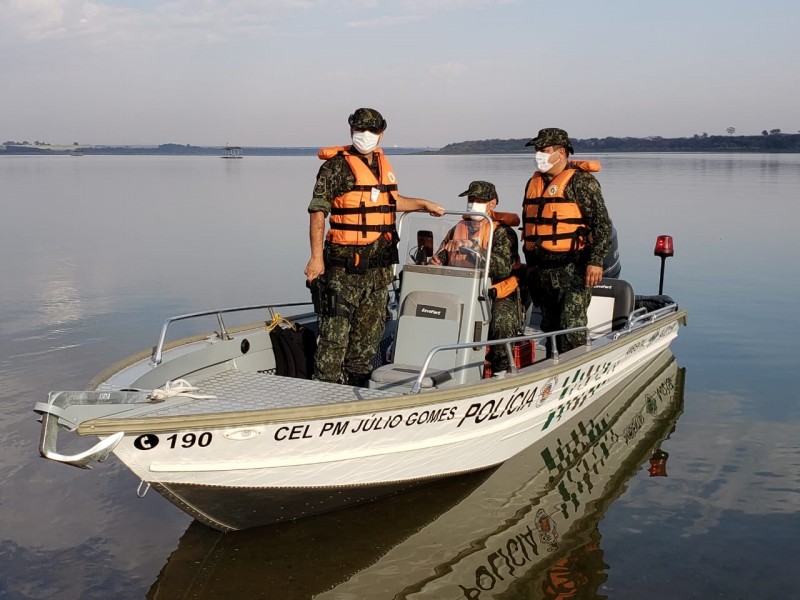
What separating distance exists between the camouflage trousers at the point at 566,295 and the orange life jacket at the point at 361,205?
1.59m

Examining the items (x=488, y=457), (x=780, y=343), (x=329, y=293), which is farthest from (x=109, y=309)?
(x=780, y=343)

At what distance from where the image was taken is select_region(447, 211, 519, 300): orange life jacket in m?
6.36

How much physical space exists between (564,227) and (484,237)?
2.46ft

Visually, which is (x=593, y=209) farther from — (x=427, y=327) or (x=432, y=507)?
(x=432, y=507)

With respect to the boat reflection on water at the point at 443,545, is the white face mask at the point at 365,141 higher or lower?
higher

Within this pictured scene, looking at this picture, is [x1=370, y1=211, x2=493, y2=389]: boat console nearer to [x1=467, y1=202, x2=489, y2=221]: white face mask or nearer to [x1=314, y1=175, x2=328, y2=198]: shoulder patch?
[x1=467, y1=202, x2=489, y2=221]: white face mask

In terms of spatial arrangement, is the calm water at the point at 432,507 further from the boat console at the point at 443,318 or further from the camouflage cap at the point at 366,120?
the camouflage cap at the point at 366,120

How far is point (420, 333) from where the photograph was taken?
624cm

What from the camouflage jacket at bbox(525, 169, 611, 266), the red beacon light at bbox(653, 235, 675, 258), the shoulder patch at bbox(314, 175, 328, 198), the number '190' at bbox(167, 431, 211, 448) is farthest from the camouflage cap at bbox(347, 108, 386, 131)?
the red beacon light at bbox(653, 235, 675, 258)

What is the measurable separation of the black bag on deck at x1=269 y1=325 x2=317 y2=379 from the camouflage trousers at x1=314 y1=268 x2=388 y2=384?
1.50 feet

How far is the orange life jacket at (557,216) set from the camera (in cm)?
664

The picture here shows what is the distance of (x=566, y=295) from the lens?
6.80m

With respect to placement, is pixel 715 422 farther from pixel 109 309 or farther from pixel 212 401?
pixel 109 309

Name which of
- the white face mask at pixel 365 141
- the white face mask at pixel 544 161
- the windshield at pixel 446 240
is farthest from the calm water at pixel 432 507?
the white face mask at pixel 365 141
